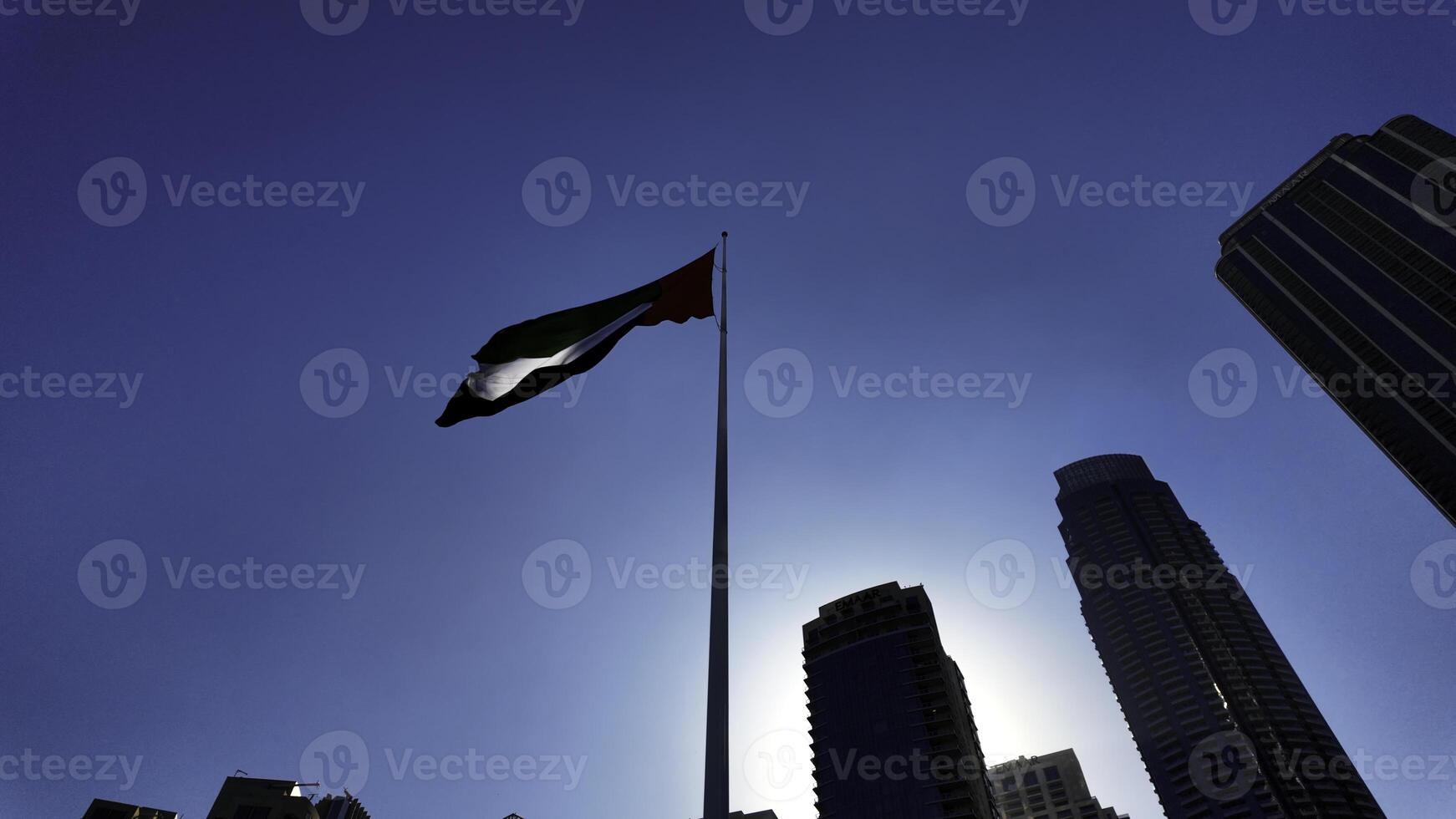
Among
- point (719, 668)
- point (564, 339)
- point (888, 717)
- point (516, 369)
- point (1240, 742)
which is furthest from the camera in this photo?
point (1240, 742)

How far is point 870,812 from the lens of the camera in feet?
364

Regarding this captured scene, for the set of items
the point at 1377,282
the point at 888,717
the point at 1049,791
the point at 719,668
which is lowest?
the point at 719,668

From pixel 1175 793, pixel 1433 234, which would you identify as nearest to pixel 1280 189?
pixel 1433 234

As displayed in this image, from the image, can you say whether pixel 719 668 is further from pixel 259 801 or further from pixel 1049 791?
pixel 1049 791

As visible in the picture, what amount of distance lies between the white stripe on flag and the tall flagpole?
3.66 metres

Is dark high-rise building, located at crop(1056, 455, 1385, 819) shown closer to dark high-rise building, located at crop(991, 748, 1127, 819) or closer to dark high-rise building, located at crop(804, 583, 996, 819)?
dark high-rise building, located at crop(991, 748, 1127, 819)

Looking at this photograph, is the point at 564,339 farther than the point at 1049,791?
No

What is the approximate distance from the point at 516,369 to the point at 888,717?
4698 inches

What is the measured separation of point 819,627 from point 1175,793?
116317 mm

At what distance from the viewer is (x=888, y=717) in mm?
119438

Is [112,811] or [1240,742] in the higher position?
[1240,742]

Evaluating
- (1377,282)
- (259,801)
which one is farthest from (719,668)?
(1377,282)

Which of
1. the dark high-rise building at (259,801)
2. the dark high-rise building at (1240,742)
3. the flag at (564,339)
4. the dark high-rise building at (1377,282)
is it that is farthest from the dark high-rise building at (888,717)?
the flag at (564,339)

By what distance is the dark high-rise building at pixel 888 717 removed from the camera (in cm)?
10981
